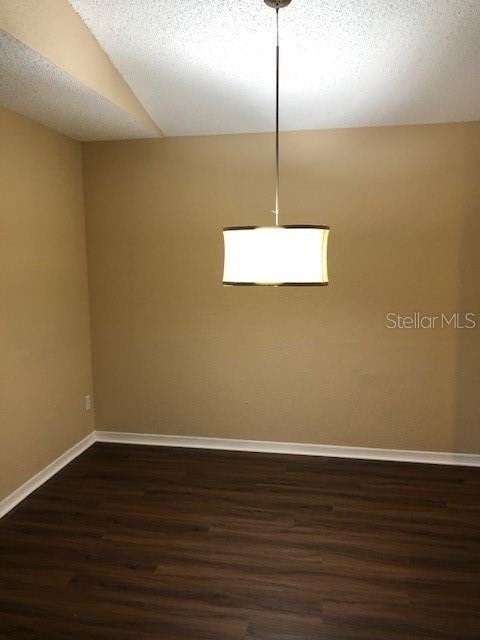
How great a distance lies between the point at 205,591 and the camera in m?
2.25

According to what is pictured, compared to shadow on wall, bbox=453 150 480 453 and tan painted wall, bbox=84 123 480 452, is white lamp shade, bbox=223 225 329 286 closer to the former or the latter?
tan painted wall, bbox=84 123 480 452

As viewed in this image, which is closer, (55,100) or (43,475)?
(55,100)

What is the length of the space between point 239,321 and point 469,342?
1688 mm

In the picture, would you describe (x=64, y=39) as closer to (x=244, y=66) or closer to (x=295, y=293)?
(x=244, y=66)

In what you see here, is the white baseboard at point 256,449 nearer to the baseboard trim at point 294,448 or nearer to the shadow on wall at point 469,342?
the baseboard trim at point 294,448

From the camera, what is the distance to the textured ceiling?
2301 millimetres

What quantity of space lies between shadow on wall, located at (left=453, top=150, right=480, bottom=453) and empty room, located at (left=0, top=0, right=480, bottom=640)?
0.05 ft

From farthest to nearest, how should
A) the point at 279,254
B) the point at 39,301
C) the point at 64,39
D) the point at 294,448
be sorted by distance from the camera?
the point at 294,448, the point at 39,301, the point at 64,39, the point at 279,254

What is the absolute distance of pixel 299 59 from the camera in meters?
2.67

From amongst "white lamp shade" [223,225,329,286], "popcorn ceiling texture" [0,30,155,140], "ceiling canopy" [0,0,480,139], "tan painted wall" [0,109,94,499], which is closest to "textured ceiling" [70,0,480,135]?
"ceiling canopy" [0,0,480,139]

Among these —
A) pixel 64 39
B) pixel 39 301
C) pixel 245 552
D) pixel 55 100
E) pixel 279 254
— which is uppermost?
pixel 64 39

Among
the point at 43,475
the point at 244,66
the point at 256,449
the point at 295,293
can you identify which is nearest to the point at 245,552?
the point at 256,449

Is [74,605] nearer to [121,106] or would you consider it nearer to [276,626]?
[276,626]

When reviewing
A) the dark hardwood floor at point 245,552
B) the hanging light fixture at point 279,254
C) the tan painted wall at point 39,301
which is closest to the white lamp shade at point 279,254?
the hanging light fixture at point 279,254
